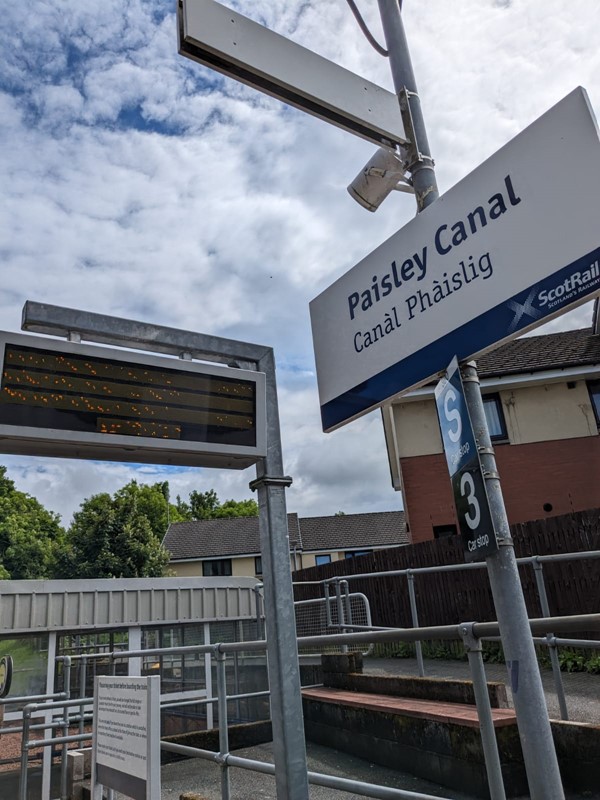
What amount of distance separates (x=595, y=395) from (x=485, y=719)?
1656cm

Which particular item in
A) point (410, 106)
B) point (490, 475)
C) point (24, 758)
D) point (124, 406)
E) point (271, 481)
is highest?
point (410, 106)

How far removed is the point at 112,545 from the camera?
39062 mm

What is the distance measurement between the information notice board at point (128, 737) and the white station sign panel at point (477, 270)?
166cm

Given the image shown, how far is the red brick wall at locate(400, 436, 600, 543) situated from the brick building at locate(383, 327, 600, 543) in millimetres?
24

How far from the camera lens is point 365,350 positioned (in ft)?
10.4

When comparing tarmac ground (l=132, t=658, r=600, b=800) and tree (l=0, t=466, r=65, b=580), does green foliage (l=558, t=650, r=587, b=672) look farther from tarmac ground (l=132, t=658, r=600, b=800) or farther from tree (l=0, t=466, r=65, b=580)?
tree (l=0, t=466, r=65, b=580)

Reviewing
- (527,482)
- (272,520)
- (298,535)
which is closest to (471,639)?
(272,520)

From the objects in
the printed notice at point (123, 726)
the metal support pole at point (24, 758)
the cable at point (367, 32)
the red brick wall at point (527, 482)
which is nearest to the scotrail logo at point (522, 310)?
the cable at point (367, 32)

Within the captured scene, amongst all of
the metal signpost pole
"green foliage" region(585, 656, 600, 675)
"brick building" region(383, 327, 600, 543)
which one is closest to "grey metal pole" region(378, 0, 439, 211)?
the metal signpost pole

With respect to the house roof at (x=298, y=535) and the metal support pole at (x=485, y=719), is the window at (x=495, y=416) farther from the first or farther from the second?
the house roof at (x=298, y=535)

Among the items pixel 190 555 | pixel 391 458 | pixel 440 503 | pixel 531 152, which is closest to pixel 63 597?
pixel 440 503

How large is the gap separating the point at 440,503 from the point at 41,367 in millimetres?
15436

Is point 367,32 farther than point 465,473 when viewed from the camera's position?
Yes

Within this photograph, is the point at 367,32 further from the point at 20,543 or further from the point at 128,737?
the point at 20,543
